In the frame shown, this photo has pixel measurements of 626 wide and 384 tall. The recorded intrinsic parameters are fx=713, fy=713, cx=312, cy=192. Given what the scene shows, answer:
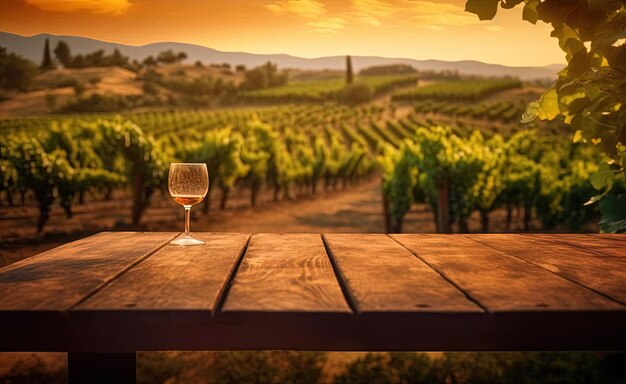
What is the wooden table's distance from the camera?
62.2 inches

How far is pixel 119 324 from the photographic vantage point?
1584mm

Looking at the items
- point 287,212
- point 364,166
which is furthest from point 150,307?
point 364,166

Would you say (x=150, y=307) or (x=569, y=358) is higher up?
(x=150, y=307)

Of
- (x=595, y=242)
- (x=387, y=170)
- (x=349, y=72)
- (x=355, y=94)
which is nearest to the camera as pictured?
(x=595, y=242)

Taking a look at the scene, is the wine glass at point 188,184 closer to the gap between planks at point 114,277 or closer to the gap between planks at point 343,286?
the gap between planks at point 114,277

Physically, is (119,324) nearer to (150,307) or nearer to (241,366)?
(150,307)

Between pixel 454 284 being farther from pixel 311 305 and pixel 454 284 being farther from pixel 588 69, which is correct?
pixel 588 69

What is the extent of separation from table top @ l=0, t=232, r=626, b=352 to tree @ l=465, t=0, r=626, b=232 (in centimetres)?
70

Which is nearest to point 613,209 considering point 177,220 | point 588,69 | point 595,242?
point 595,242

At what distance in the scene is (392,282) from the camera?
1878mm

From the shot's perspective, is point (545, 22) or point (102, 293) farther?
point (545, 22)

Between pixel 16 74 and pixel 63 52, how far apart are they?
24.6 metres

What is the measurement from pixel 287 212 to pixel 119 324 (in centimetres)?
1787

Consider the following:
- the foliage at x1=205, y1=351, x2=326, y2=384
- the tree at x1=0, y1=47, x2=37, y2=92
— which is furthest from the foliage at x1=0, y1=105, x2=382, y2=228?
the tree at x1=0, y1=47, x2=37, y2=92
